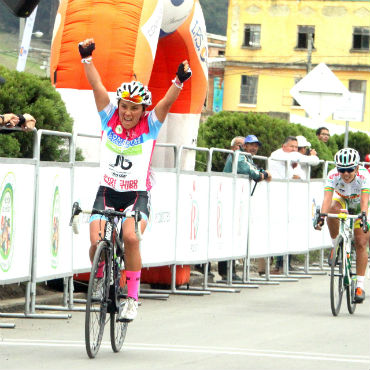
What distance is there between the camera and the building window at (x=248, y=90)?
9025cm

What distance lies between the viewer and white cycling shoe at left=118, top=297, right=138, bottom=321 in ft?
31.2

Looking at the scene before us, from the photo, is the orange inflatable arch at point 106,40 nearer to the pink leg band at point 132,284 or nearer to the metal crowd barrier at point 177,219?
the metal crowd barrier at point 177,219

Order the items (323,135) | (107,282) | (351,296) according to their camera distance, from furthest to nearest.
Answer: (323,135) < (351,296) < (107,282)

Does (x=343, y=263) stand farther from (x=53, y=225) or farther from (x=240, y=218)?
(x=53, y=225)

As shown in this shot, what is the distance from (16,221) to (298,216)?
28.9 ft

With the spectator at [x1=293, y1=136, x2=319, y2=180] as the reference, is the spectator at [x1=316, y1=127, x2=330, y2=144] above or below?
above

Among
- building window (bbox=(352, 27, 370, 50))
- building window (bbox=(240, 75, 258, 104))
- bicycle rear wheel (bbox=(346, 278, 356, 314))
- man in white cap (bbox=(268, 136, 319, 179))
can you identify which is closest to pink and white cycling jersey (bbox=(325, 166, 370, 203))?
bicycle rear wheel (bbox=(346, 278, 356, 314))

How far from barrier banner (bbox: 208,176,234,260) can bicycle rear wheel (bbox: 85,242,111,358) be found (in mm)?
6306

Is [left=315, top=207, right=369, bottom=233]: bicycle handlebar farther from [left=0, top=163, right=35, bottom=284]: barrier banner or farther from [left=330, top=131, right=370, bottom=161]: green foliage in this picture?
[left=330, top=131, right=370, bottom=161]: green foliage

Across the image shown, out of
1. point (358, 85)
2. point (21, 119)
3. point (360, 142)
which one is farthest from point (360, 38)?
point (21, 119)

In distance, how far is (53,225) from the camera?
12.1 meters

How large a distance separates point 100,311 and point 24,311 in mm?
2894

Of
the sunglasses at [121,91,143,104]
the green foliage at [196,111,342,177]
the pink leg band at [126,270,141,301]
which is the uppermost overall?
the green foliage at [196,111,342,177]

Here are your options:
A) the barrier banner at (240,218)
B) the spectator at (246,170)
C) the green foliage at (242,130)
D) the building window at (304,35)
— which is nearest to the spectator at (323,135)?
the green foliage at (242,130)
